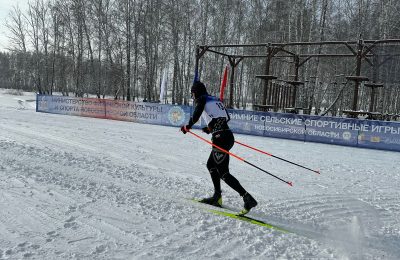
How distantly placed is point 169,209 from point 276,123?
12.7 m

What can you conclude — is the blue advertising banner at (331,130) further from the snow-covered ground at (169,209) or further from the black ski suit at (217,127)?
the black ski suit at (217,127)

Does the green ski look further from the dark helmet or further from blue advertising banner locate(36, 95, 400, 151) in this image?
blue advertising banner locate(36, 95, 400, 151)

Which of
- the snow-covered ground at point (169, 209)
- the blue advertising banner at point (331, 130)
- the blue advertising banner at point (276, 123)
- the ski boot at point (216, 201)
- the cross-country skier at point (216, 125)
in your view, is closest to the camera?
the snow-covered ground at point (169, 209)

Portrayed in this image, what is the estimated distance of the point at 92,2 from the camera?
35594 mm

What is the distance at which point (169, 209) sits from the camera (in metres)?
5.02

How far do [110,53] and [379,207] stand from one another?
33042 mm

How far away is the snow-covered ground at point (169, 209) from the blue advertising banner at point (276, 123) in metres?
5.35

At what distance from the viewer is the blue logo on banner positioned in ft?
64.0

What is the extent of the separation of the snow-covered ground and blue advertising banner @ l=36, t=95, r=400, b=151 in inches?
211

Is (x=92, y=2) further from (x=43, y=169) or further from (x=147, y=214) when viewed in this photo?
(x=147, y=214)

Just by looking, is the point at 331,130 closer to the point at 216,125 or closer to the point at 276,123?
the point at 276,123

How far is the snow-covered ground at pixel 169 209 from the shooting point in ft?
12.4

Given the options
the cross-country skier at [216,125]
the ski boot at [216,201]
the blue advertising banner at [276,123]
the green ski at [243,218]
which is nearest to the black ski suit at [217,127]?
the cross-country skier at [216,125]

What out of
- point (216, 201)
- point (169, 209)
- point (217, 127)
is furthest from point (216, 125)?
point (169, 209)
